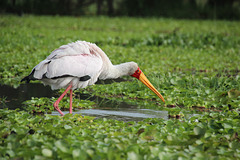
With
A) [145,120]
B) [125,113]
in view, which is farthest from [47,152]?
[125,113]

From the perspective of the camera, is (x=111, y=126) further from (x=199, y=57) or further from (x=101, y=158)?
(x=199, y=57)

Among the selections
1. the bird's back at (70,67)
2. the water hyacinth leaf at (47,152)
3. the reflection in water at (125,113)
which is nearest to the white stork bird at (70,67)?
the bird's back at (70,67)

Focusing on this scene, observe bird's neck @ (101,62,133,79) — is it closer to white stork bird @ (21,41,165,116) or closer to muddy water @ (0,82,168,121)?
white stork bird @ (21,41,165,116)

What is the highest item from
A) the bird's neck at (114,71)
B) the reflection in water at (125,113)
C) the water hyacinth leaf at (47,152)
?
the bird's neck at (114,71)

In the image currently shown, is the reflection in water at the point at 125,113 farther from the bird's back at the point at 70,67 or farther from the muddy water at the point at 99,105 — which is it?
the bird's back at the point at 70,67

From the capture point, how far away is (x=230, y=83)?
251 inches

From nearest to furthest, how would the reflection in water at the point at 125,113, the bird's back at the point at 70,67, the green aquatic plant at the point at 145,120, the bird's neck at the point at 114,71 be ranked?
the green aquatic plant at the point at 145,120 → the bird's back at the point at 70,67 → the reflection in water at the point at 125,113 → the bird's neck at the point at 114,71

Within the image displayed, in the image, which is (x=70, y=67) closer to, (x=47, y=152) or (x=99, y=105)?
(x=99, y=105)

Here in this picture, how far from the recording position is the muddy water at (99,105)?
5107 mm

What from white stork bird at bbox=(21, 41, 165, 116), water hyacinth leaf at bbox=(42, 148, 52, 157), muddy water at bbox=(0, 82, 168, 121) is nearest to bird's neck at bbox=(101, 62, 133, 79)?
white stork bird at bbox=(21, 41, 165, 116)

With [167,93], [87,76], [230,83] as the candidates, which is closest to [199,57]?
[230,83]

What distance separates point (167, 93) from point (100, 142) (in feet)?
9.11

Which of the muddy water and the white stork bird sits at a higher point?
the white stork bird

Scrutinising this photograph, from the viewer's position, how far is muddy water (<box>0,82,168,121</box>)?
201 inches
